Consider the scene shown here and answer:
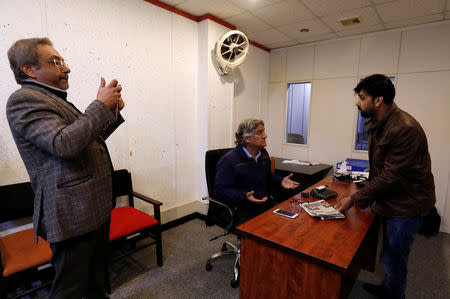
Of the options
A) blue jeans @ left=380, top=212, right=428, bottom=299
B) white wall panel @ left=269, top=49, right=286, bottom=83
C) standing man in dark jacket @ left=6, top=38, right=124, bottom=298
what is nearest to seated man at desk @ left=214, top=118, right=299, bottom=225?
blue jeans @ left=380, top=212, right=428, bottom=299

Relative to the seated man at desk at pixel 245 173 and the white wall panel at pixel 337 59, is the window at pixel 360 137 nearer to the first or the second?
the white wall panel at pixel 337 59

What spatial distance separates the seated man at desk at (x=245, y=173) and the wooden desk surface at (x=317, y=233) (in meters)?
0.45

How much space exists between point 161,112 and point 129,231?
4.89ft

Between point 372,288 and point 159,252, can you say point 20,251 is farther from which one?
point 372,288

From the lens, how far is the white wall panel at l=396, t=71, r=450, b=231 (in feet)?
10.2

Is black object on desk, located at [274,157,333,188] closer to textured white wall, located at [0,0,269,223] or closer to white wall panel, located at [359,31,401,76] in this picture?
textured white wall, located at [0,0,269,223]

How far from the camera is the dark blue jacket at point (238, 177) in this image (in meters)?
2.02

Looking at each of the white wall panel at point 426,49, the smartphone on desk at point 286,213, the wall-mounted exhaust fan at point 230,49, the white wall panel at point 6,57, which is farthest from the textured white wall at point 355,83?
the white wall panel at point 6,57

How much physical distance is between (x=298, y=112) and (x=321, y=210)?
3019 millimetres

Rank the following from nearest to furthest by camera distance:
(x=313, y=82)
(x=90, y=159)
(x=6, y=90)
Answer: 1. (x=90, y=159)
2. (x=6, y=90)
3. (x=313, y=82)

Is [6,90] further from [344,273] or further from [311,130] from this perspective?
[311,130]

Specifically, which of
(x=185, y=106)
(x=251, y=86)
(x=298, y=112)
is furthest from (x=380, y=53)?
(x=185, y=106)

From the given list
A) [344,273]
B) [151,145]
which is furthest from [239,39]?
[344,273]

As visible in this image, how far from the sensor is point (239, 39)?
335cm
